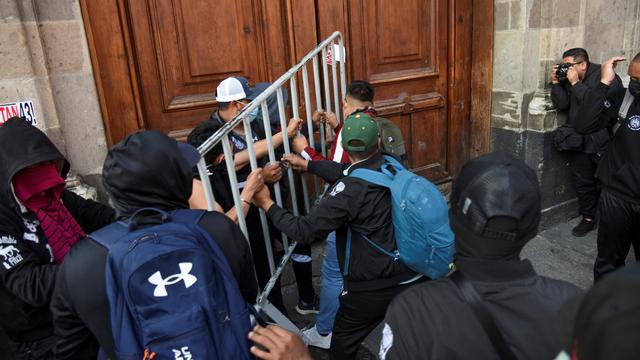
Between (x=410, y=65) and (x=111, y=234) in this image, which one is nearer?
(x=111, y=234)

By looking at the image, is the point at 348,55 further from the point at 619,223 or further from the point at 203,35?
the point at 619,223

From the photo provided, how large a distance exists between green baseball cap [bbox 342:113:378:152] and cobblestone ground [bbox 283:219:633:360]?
1604 mm

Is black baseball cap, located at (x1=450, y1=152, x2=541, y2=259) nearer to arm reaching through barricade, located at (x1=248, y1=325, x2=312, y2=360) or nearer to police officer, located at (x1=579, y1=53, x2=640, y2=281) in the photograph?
arm reaching through barricade, located at (x1=248, y1=325, x2=312, y2=360)

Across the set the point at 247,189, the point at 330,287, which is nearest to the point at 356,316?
the point at 330,287

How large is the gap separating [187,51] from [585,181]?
4121 mm

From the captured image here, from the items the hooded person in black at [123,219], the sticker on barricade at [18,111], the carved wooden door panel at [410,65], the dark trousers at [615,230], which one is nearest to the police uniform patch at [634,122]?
the dark trousers at [615,230]

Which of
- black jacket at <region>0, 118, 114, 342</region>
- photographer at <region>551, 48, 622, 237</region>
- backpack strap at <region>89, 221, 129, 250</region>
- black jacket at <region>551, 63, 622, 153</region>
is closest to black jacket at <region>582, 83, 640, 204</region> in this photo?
black jacket at <region>551, 63, 622, 153</region>

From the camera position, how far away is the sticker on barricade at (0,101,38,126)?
2902mm

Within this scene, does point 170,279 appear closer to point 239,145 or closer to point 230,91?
point 239,145

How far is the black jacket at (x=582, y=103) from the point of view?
3934mm

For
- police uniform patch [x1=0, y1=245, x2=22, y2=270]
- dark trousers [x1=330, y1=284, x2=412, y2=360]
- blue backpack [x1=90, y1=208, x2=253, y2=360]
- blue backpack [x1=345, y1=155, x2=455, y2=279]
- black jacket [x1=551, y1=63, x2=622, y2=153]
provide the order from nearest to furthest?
blue backpack [x1=90, y1=208, x2=253, y2=360], police uniform patch [x1=0, y1=245, x2=22, y2=270], blue backpack [x1=345, y1=155, x2=455, y2=279], dark trousers [x1=330, y1=284, x2=412, y2=360], black jacket [x1=551, y1=63, x2=622, y2=153]

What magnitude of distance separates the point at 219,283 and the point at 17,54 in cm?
235

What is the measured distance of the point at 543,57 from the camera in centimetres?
470

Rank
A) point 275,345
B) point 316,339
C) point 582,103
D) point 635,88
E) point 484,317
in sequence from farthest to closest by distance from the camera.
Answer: point 582,103, point 316,339, point 635,88, point 275,345, point 484,317
